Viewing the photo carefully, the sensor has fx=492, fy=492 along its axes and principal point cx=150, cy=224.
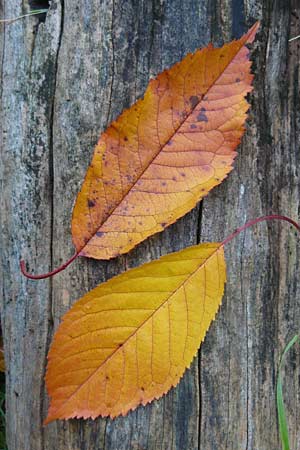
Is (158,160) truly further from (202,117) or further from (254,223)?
(254,223)

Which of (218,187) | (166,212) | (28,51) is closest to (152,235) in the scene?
(166,212)

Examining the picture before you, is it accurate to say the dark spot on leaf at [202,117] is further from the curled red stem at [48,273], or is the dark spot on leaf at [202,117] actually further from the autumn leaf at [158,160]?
the curled red stem at [48,273]

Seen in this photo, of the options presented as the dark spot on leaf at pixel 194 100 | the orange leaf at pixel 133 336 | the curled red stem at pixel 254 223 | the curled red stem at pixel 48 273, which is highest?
the dark spot on leaf at pixel 194 100

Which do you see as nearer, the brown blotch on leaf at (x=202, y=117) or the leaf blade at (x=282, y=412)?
the brown blotch on leaf at (x=202, y=117)

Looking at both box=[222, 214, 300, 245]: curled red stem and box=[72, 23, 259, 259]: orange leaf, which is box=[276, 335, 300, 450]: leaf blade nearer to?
box=[222, 214, 300, 245]: curled red stem

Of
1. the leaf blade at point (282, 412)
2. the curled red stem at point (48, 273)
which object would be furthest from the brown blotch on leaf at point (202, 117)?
the leaf blade at point (282, 412)

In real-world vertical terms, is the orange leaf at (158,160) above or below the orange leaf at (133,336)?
above

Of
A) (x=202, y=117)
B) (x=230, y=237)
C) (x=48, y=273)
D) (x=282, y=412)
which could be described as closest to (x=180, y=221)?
(x=230, y=237)

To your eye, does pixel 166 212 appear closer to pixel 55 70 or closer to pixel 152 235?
pixel 152 235
